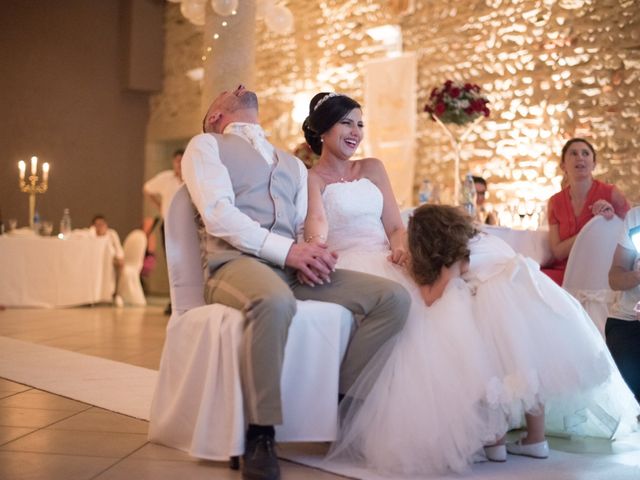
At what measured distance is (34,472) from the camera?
219 centimetres

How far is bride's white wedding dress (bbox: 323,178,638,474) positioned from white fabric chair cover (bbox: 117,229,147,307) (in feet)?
21.6

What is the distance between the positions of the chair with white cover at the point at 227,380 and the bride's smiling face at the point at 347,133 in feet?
2.63

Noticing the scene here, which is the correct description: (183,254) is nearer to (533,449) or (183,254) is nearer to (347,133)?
(347,133)

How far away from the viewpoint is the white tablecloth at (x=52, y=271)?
7.75m

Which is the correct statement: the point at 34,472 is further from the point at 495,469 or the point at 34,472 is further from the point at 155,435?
the point at 495,469

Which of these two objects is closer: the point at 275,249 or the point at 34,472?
the point at 34,472

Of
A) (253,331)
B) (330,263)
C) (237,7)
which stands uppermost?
(237,7)

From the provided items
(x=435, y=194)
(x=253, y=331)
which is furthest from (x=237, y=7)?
(x=253, y=331)

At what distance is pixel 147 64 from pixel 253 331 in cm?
944

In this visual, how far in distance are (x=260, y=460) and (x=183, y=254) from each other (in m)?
0.86

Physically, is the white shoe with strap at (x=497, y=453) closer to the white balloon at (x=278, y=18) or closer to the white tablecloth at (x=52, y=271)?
the white balloon at (x=278, y=18)

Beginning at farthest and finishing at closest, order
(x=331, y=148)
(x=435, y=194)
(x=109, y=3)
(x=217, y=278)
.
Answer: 1. (x=109, y=3)
2. (x=435, y=194)
3. (x=331, y=148)
4. (x=217, y=278)

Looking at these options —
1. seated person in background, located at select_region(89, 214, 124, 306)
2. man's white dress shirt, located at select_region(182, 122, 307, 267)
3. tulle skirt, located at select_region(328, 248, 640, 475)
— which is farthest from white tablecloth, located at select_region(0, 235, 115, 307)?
tulle skirt, located at select_region(328, 248, 640, 475)

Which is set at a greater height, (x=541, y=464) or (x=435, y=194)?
(x=435, y=194)
